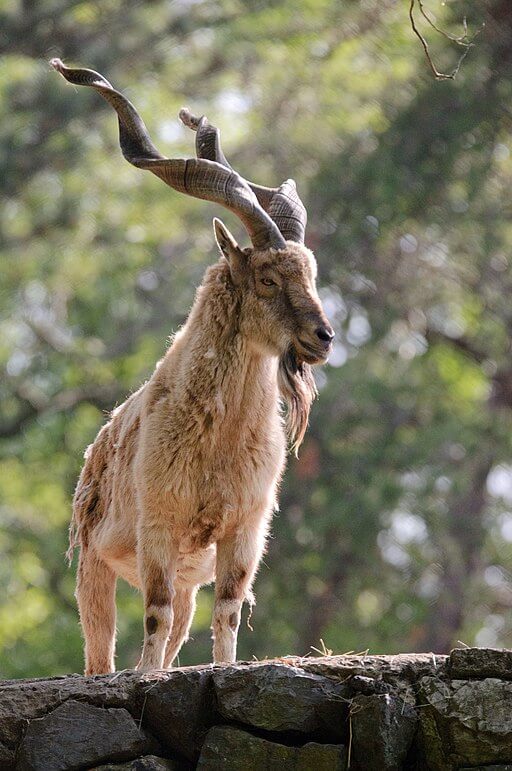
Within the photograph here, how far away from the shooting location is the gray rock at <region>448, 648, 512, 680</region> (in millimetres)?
6129

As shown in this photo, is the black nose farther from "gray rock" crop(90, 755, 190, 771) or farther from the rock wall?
"gray rock" crop(90, 755, 190, 771)

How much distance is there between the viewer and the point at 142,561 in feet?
24.1

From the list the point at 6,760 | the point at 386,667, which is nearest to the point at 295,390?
the point at 386,667

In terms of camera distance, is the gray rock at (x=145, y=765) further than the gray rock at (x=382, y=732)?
Yes

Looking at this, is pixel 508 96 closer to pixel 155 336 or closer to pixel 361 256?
pixel 361 256

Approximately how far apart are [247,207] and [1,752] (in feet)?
10.2

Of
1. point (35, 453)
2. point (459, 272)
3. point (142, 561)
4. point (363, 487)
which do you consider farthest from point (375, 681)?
point (35, 453)

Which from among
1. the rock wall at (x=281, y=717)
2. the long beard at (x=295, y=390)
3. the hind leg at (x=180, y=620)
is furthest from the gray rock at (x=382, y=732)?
the hind leg at (x=180, y=620)

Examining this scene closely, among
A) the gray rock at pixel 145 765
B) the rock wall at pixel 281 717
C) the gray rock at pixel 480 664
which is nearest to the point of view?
the rock wall at pixel 281 717

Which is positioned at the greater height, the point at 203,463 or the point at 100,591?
the point at 203,463

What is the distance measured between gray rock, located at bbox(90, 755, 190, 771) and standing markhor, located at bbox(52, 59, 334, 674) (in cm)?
94

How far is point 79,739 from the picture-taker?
6.32 m

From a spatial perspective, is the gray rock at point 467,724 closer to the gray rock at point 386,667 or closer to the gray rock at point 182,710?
the gray rock at point 386,667

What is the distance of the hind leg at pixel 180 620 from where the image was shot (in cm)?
845
